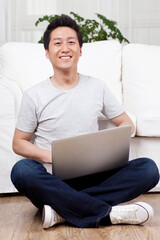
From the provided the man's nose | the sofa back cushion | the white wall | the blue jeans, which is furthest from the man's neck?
the white wall

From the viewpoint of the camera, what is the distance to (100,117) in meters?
2.24

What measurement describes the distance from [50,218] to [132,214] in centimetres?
32

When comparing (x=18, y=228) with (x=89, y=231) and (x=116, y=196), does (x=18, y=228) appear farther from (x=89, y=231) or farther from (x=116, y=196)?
(x=116, y=196)

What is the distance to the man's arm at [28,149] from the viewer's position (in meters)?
1.96

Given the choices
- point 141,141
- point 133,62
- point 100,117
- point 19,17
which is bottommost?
point 141,141

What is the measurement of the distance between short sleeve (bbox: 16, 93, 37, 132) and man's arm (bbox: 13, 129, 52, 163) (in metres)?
0.03

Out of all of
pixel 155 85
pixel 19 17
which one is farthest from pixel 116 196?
pixel 19 17

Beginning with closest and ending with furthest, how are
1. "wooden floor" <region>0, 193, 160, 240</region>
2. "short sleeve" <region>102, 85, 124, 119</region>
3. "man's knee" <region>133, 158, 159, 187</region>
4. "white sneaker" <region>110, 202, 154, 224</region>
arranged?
"wooden floor" <region>0, 193, 160, 240</region>, "white sneaker" <region>110, 202, 154, 224</region>, "man's knee" <region>133, 158, 159, 187</region>, "short sleeve" <region>102, 85, 124, 119</region>

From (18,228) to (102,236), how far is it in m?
0.35

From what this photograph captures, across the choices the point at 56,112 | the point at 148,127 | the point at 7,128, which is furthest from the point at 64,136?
the point at 148,127

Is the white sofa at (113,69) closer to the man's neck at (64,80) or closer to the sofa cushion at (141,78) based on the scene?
the sofa cushion at (141,78)

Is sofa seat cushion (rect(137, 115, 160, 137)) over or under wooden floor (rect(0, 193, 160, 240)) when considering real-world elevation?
over

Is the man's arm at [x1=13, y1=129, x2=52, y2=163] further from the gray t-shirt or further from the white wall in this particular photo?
the white wall

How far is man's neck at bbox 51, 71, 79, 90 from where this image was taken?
2.09 m
